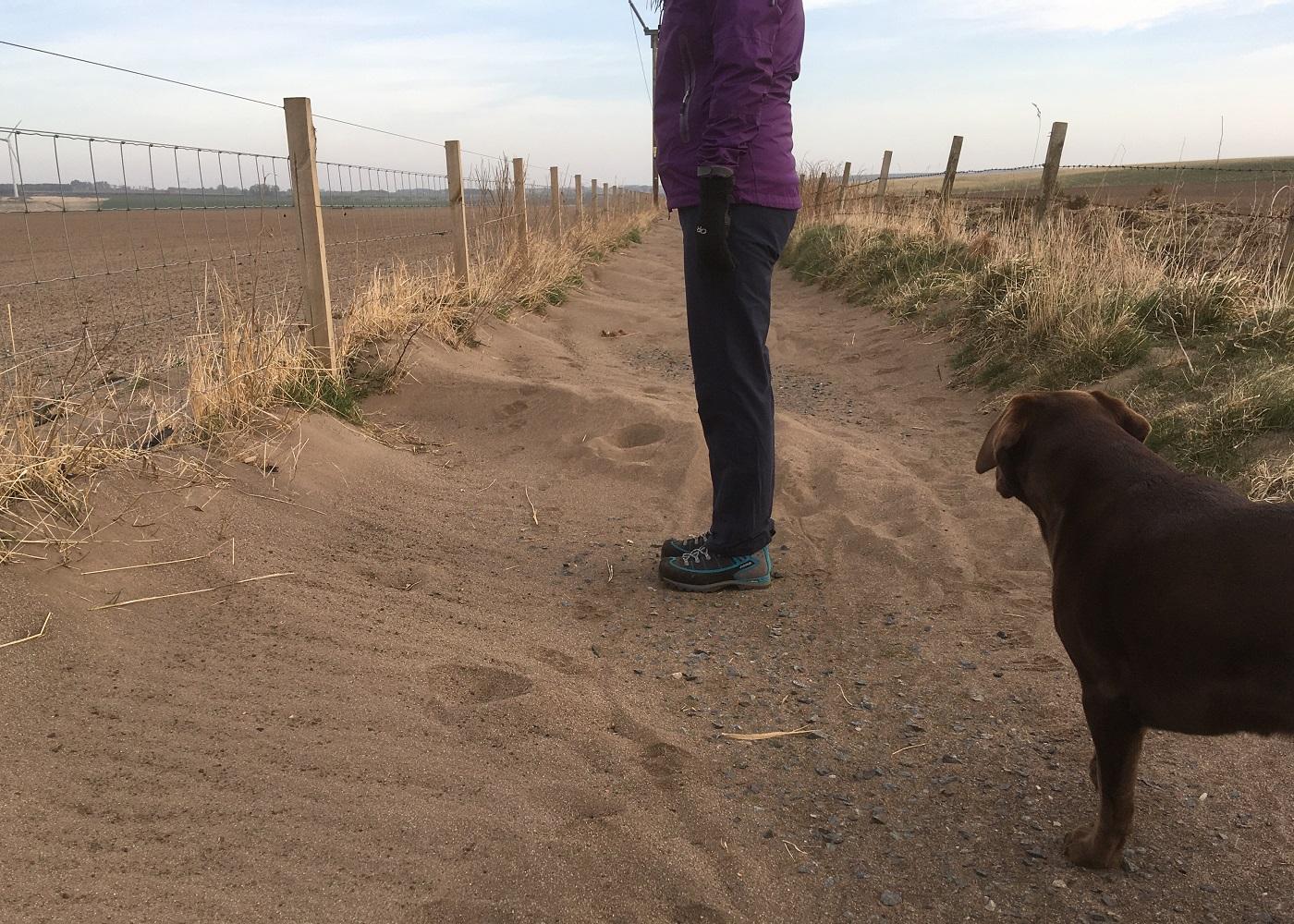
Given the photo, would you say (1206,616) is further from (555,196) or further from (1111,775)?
(555,196)

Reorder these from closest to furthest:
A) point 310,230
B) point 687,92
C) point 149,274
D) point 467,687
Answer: point 467,687, point 687,92, point 310,230, point 149,274

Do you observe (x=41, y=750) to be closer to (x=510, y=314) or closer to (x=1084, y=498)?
(x=1084, y=498)

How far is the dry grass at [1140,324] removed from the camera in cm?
411

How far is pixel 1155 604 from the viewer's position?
1.75 meters

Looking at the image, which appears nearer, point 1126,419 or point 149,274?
point 1126,419

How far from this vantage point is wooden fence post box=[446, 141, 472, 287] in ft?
24.6

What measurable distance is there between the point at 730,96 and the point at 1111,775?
2.19 m

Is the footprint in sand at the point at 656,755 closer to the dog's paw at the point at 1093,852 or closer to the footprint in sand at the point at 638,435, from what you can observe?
the dog's paw at the point at 1093,852

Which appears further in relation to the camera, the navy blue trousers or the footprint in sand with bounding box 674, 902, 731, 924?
the navy blue trousers

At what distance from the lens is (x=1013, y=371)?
5.82m

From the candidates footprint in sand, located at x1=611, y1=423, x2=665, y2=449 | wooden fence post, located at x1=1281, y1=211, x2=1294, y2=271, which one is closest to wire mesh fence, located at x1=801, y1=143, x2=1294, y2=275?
wooden fence post, located at x1=1281, y1=211, x2=1294, y2=271

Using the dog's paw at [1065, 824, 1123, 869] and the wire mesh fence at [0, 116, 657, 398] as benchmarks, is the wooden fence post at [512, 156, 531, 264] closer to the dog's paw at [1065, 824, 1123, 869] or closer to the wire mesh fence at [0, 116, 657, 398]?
the wire mesh fence at [0, 116, 657, 398]

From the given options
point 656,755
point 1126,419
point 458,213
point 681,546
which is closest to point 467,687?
point 656,755

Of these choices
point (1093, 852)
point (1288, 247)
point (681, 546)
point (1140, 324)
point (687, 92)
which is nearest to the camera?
point (1093, 852)
